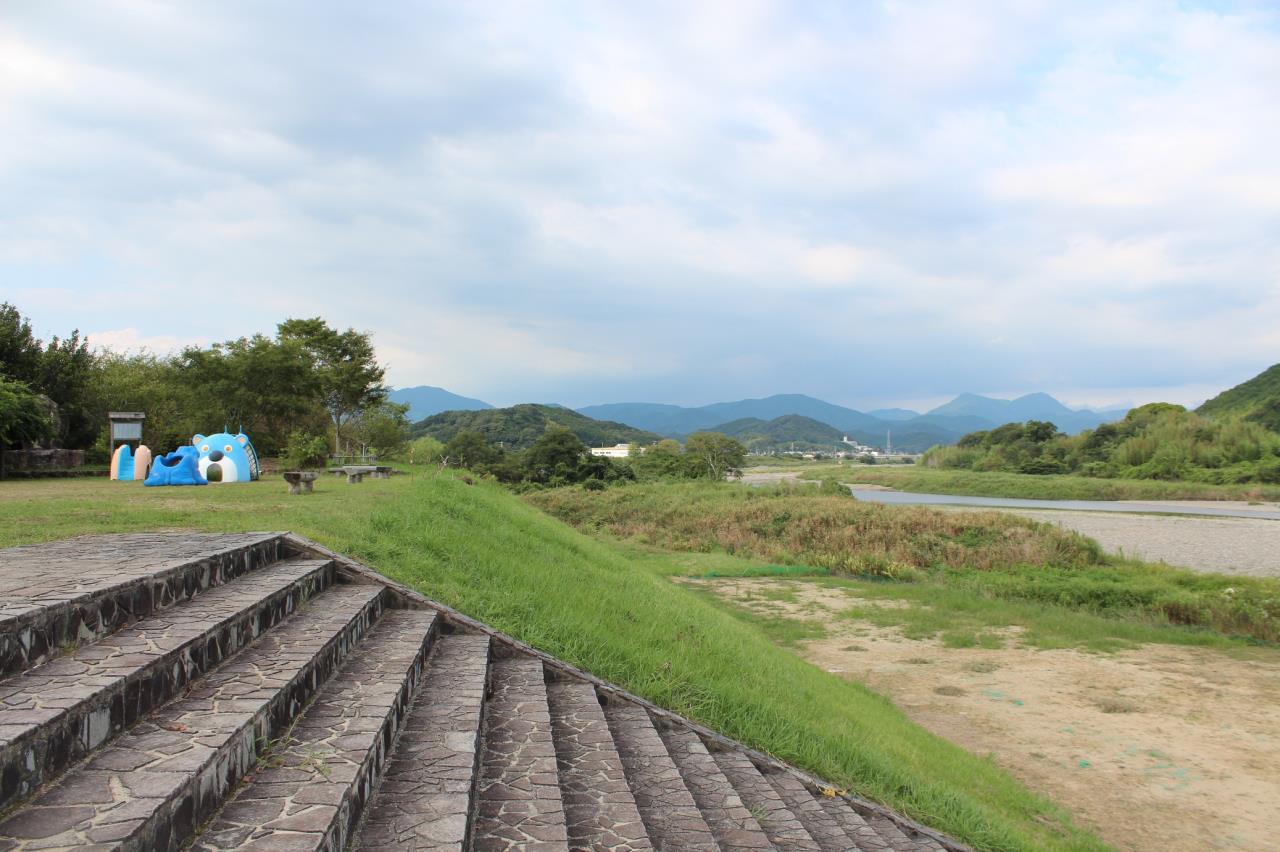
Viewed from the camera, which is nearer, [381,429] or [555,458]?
[381,429]

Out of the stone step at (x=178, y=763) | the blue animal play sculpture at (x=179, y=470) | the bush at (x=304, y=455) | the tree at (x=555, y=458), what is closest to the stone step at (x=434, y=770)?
the stone step at (x=178, y=763)

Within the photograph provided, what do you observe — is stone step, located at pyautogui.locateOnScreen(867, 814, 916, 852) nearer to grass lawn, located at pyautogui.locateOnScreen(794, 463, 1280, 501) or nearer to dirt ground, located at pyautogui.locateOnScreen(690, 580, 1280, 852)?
dirt ground, located at pyautogui.locateOnScreen(690, 580, 1280, 852)

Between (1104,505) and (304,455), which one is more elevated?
(304,455)

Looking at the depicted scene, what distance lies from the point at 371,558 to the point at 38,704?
157 inches

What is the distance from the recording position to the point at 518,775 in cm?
342

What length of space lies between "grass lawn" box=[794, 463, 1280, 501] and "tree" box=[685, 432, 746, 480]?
19.9m

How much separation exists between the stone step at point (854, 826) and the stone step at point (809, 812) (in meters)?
0.06

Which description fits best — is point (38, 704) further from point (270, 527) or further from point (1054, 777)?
point (1054, 777)

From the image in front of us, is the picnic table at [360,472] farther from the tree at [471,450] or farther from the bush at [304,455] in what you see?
the tree at [471,450]

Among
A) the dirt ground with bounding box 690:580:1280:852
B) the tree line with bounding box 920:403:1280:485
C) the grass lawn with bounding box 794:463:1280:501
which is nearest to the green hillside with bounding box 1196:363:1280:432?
the tree line with bounding box 920:403:1280:485

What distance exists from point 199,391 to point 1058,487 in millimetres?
54770

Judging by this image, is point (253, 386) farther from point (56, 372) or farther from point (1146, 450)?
point (1146, 450)

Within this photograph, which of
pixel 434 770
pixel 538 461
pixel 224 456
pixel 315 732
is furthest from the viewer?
pixel 538 461

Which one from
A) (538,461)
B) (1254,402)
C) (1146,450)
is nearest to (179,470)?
(538,461)
